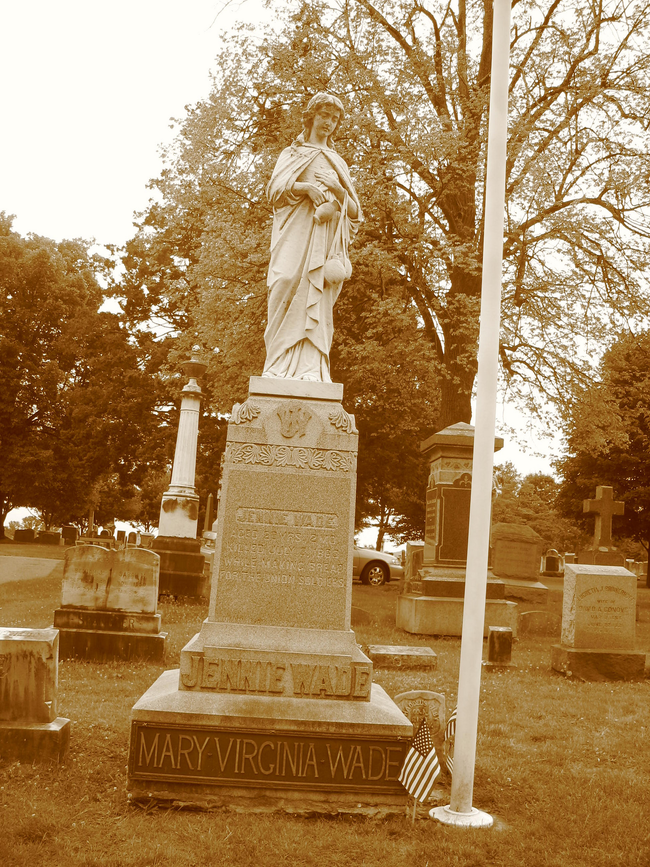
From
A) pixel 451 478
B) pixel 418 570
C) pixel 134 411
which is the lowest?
pixel 418 570

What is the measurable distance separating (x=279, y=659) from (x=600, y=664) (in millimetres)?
5939

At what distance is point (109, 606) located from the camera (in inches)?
375

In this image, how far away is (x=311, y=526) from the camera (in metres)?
5.59

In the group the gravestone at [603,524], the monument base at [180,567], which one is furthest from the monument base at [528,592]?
the monument base at [180,567]

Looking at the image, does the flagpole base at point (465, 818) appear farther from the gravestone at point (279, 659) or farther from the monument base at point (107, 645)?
the monument base at point (107, 645)

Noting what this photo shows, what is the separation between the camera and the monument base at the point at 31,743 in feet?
17.8

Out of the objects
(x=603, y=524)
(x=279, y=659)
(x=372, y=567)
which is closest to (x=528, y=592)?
(x=603, y=524)

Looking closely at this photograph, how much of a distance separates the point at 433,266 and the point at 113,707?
1238 cm

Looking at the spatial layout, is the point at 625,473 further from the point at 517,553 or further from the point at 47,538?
the point at 47,538

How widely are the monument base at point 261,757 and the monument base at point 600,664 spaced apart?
216 inches

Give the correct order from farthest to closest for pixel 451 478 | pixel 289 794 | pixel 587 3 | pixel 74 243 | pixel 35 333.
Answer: pixel 74 243 < pixel 35 333 < pixel 587 3 < pixel 451 478 < pixel 289 794

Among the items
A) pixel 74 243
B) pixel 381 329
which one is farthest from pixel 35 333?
pixel 381 329

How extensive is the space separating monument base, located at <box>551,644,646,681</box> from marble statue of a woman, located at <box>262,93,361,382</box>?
5.73m

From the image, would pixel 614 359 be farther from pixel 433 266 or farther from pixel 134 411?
pixel 134 411
